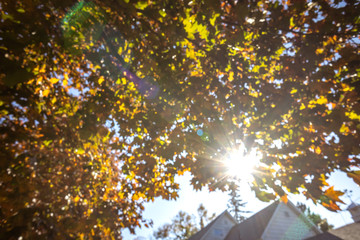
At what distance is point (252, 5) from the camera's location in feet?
11.3

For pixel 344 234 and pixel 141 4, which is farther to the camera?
pixel 344 234

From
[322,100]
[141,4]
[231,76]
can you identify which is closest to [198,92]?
[231,76]

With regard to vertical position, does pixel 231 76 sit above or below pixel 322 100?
above

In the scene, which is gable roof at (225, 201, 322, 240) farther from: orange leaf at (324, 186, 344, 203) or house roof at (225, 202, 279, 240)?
orange leaf at (324, 186, 344, 203)

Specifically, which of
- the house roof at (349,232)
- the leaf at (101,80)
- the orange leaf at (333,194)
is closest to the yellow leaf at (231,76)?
the orange leaf at (333,194)

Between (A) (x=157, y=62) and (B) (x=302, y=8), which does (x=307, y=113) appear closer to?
(B) (x=302, y=8)

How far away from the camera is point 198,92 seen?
442 centimetres

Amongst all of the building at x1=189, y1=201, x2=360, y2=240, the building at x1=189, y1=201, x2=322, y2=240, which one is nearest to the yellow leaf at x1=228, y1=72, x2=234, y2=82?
the building at x1=189, y1=201, x2=360, y2=240

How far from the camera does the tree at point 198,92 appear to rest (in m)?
3.54

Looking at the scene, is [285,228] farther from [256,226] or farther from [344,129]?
[344,129]

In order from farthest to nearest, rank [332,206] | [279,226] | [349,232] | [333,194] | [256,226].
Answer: [256,226]
[279,226]
[349,232]
[332,206]
[333,194]

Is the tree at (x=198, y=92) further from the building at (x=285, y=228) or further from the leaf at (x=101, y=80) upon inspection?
the building at (x=285, y=228)

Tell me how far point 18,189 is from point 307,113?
6943mm

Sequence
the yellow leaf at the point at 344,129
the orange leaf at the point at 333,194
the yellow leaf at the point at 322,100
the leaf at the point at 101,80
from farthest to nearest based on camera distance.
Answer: the leaf at the point at 101,80 → the yellow leaf at the point at 322,100 → the yellow leaf at the point at 344,129 → the orange leaf at the point at 333,194
